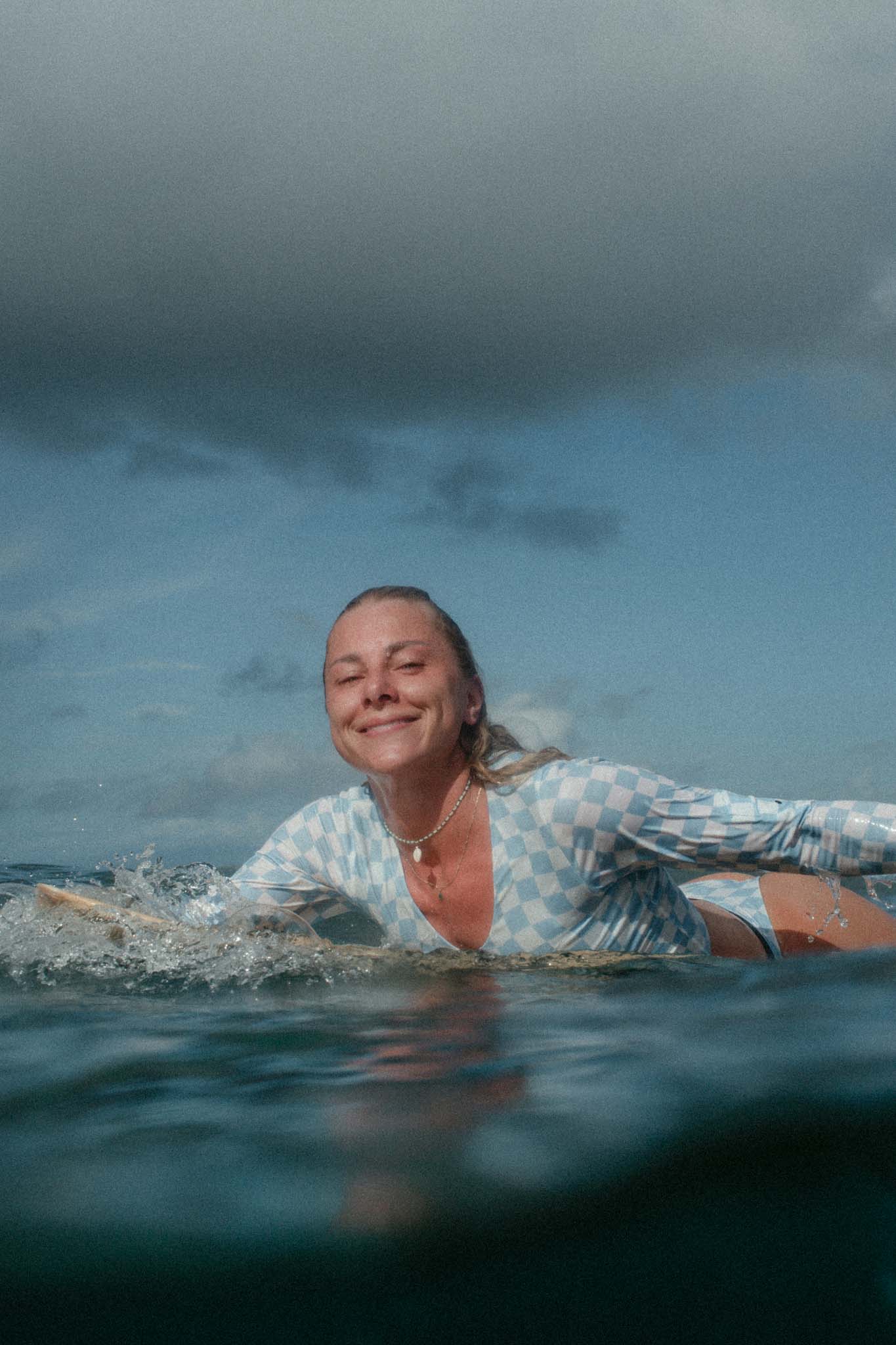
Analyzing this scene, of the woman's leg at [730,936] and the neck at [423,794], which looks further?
the woman's leg at [730,936]

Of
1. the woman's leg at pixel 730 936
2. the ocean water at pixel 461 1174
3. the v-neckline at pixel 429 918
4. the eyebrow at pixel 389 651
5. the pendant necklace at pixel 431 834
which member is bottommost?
the ocean water at pixel 461 1174

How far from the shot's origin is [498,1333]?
1.17 meters

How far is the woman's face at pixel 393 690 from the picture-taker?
154 inches

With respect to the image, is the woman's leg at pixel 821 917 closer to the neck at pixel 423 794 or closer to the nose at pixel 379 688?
the neck at pixel 423 794

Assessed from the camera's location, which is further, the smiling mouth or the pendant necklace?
the pendant necklace

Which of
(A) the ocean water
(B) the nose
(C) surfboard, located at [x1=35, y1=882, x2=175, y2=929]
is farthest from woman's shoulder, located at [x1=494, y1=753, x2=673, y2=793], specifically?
(C) surfboard, located at [x1=35, y1=882, x2=175, y2=929]

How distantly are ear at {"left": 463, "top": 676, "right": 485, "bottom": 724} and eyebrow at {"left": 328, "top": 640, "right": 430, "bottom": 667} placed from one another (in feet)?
0.95

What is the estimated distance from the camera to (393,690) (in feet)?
12.9

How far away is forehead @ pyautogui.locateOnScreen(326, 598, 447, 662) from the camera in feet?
13.2

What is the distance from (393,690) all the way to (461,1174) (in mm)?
2521

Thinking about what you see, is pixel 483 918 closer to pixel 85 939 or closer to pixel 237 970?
pixel 237 970

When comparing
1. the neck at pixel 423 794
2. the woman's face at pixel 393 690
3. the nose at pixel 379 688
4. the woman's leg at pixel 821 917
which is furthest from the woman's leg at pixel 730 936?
the nose at pixel 379 688

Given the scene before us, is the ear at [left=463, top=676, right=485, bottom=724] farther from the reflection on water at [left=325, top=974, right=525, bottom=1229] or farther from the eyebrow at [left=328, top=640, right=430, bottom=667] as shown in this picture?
the reflection on water at [left=325, top=974, right=525, bottom=1229]


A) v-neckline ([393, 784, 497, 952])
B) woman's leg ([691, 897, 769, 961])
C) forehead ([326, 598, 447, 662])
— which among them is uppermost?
forehead ([326, 598, 447, 662])
